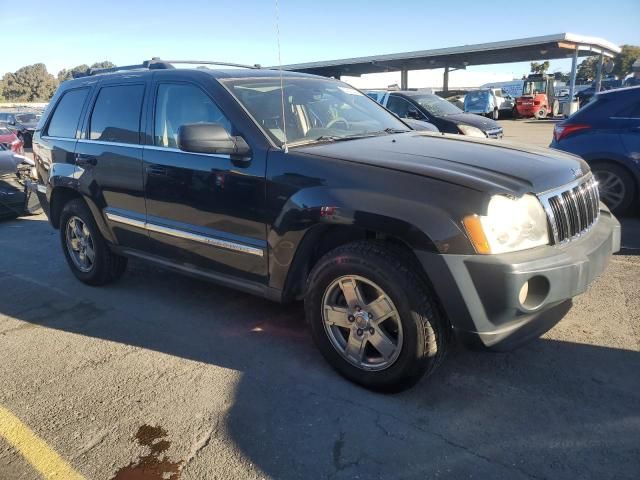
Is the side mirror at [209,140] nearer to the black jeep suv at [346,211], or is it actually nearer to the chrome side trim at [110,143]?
the black jeep suv at [346,211]

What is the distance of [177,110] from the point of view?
396cm

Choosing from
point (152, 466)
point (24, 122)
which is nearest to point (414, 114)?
point (152, 466)

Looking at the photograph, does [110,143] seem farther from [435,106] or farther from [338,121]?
[435,106]

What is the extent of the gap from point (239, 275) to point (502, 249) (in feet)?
5.83

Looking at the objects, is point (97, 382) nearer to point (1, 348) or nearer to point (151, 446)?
point (151, 446)

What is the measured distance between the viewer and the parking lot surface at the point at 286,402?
2.50 meters

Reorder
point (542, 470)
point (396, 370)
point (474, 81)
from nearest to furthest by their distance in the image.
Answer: point (542, 470) → point (396, 370) → point (474, 81)

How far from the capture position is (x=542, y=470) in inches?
93.4

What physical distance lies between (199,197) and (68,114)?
7.43 feet

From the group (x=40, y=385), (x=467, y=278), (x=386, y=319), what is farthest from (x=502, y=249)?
(x=40, y=385)

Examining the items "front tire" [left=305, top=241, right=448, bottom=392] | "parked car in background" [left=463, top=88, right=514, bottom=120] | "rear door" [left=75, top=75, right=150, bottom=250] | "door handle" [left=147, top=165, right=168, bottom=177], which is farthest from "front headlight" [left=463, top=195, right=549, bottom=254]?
"parked car in background" [left=463, top=88, right=514, bottom=120]

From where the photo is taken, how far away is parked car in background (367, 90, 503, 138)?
490 inches

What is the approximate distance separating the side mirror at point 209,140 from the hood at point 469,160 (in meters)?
0.39

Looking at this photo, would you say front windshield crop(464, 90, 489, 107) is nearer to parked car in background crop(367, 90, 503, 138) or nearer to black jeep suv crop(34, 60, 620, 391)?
parked car in background crop(367, 90, 503, 138)
